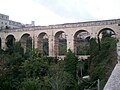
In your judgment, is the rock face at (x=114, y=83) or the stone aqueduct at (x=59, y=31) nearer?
the rock face at (x=114, y=83)

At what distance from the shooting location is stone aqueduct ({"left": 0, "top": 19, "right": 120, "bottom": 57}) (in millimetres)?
39222

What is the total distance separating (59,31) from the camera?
147 feet

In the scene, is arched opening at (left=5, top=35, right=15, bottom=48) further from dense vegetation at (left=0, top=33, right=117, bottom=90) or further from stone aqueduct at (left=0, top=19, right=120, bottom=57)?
dense vegetation at (left=0, top=33, right=117, bottom=90)

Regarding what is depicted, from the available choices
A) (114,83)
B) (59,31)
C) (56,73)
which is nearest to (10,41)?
(59,31)

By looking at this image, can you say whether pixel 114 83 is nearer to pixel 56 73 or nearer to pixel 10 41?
pixel 56 73

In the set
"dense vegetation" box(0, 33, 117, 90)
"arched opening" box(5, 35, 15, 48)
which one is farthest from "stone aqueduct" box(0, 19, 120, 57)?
"dense vegetation" box(0, 33, 117, 90)

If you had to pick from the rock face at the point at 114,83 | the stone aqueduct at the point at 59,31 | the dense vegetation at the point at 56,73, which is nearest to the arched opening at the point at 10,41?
the stone aqueduct at the point at 59,31

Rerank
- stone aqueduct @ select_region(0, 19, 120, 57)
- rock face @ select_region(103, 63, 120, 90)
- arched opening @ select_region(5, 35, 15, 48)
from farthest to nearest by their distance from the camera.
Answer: arched opening @ select_region(5, 35, 15, 48)
stone aqueduct @ select_region(0, 19, 120, 57)
rock face @ select_region(103, 63, 120, 90)

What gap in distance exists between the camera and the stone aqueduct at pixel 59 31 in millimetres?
Answer: 39222

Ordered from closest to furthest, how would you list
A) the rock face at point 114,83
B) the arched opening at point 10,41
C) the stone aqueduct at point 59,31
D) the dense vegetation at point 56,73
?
the rock face at point 114,83
the dense vegetation at point 56,73
the stone aqueduct at point 59,31
the arched opening at point 10,41

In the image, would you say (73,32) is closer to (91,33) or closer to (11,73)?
(91,33)

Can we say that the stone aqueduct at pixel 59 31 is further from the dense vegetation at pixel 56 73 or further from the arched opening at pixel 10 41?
the dense vegetation at pixel 56 73

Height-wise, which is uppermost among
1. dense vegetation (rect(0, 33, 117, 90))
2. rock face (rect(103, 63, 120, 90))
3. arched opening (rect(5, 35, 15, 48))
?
arched opening (rect(5, 35, 15, 48))

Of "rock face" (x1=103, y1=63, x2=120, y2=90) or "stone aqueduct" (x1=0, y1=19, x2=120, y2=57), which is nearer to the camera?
"rock face" (x1=103, y1=63, x2=120, y2=90)
